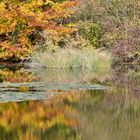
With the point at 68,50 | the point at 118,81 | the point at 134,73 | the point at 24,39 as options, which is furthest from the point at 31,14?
the point at 118,81

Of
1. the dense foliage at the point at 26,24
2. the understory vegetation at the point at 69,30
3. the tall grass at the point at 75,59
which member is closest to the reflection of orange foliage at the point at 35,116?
the tall grass at the point at 75,59

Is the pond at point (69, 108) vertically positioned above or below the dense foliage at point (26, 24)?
below

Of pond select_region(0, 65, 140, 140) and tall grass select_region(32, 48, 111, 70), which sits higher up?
tall grass select_region(32, 48, 111, 70)

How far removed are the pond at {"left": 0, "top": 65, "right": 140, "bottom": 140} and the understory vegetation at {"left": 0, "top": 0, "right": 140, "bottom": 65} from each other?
5.72 metres

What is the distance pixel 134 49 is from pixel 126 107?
582 inches

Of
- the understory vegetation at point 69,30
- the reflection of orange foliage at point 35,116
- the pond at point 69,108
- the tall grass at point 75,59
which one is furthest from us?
the understory vegetation at point 69,30

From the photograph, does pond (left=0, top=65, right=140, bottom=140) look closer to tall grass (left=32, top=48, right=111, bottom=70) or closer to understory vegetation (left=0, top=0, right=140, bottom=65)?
tall grass (left=32, top=48, right=111, bottom=70)

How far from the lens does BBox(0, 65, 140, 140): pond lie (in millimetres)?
9188

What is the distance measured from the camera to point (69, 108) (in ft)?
39.2

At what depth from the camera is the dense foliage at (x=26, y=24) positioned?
87.7 ft

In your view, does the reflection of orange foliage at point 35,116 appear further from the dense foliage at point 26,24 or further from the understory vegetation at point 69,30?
the dense foliage at point 26,24

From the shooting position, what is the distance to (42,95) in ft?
46.3

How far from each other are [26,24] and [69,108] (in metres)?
16.6

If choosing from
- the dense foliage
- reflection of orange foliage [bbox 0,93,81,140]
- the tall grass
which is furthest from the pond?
the dense foliage
